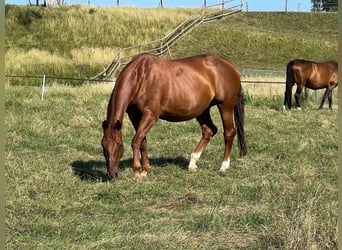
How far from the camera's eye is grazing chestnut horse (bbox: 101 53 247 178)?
5812 mm

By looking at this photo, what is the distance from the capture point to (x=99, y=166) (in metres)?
6.79

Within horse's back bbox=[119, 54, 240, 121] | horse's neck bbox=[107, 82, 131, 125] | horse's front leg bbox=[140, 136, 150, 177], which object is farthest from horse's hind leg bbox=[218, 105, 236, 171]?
horse's neck bbox=[107, 82, 131, 125]

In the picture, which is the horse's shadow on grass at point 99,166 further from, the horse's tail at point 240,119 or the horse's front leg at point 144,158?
the horse's tail at point 240,119

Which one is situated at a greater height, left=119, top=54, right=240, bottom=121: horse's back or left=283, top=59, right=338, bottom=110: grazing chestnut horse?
left=119, top=54, right=240, bottom=121: horse's back

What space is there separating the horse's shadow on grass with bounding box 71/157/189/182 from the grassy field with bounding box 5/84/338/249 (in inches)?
0.6

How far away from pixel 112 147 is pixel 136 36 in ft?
84.2

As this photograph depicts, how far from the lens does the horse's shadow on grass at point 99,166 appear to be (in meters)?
6.05

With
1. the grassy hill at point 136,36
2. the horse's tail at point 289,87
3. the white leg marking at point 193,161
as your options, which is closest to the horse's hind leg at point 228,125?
the white leg marking at point 193,161

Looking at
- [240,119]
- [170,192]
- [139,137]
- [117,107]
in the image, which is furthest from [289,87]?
[170,192]

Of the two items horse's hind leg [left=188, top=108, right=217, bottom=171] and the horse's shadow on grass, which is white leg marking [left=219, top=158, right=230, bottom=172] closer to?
horse's hind leg [left=188, top=108, right=217, bottom=171]

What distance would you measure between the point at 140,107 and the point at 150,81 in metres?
0.36

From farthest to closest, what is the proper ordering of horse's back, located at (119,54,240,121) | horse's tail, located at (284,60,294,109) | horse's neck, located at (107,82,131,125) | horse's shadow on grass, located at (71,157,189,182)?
horse's tail, located at (284,60,294,109) → horse's back, located at (119,54,240,121) → horse's shadow on grass, located at (71,157,189,182) → horse's neck, located at (107,82,131,125)

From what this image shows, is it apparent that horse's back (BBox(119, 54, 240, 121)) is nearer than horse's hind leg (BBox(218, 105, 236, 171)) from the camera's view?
Yes

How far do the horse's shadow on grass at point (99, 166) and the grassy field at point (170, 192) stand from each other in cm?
2
